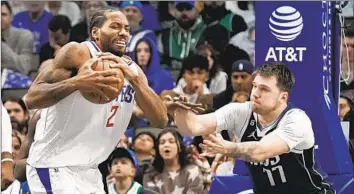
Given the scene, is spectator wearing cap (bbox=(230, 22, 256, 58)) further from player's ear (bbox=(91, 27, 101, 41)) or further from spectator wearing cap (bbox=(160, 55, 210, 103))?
player's ear (bbox=(91, 27, 101, 41))

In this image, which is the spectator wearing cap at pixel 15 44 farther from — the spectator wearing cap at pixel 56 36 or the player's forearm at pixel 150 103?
the player's forearm at pixel 150 103

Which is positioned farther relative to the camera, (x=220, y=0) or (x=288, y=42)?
(x=220, y=0)

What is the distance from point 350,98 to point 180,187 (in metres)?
1.77

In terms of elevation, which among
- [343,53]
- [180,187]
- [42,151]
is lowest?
[180,187]

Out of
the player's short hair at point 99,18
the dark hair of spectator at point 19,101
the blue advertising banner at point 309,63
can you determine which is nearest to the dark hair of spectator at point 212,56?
the dark hair of spectator at point 19,101

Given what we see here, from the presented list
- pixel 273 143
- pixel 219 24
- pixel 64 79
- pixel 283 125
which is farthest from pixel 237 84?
pixel 64 79

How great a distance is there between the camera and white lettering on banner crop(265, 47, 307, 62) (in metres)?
7.98

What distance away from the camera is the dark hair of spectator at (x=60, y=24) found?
11.7m

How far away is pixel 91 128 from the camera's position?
700 cm

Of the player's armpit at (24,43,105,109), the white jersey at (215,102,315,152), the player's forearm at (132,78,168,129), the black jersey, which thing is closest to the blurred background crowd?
the black jersey

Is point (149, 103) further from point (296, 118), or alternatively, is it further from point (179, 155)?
point (179, 155)

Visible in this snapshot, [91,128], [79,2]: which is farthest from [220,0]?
[91,128]

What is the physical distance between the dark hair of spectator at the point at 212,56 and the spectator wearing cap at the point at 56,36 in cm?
160

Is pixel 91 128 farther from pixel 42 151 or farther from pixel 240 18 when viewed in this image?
pixel 240 18
